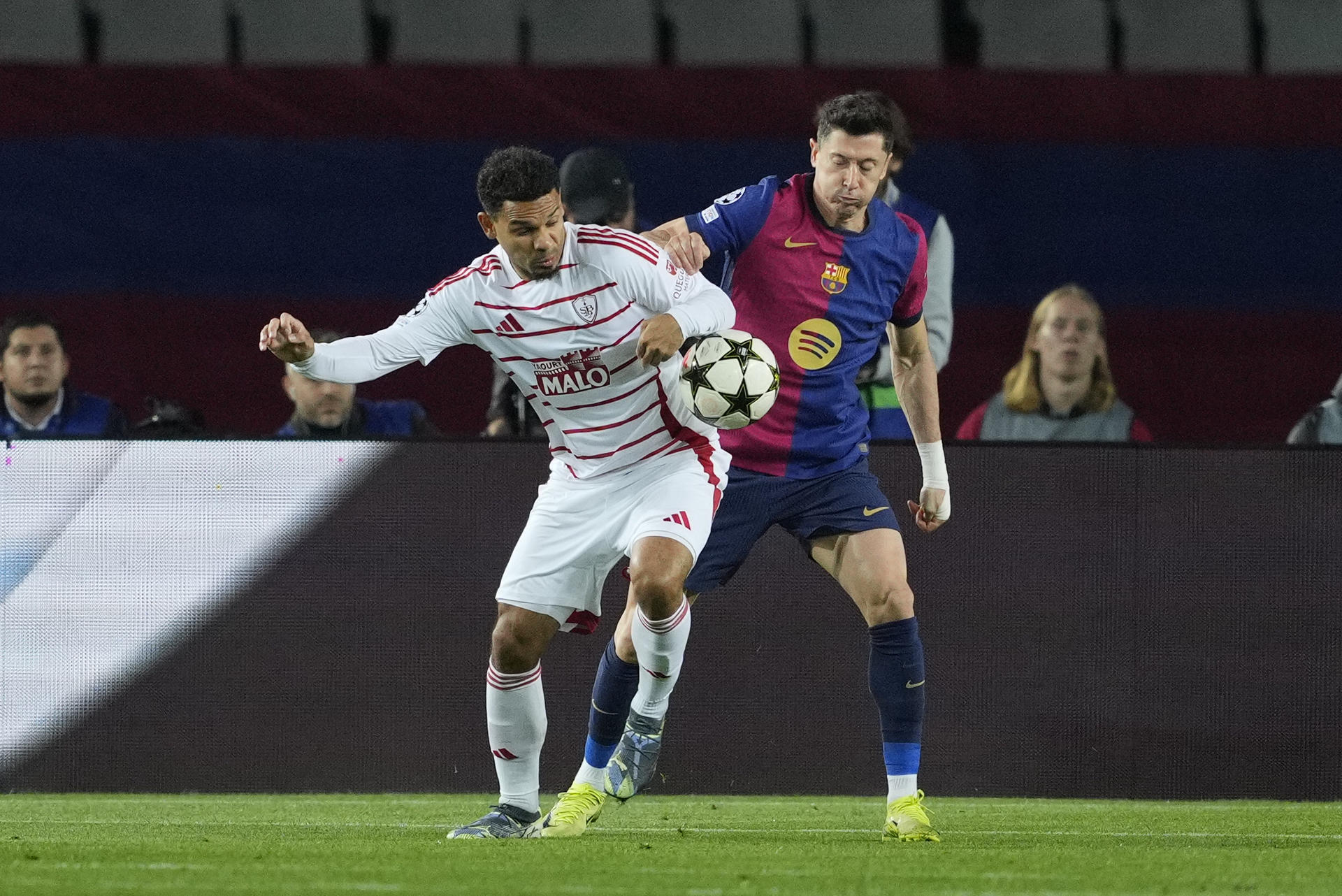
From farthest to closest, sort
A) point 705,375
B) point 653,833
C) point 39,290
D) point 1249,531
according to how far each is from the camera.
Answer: point 39,290 < point 1249,531 < point 653,833 < point 705,375

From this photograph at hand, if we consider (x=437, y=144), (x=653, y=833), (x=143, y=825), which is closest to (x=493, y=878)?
(x=653, y=833)

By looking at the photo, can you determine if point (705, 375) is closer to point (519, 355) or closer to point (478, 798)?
point (519, 355)

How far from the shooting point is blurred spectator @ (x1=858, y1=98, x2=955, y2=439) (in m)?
6.63

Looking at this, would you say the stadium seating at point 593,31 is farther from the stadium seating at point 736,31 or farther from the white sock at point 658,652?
the white sock at point 658,652

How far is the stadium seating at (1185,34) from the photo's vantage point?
926 cm

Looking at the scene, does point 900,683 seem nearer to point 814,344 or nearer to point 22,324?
point 814,344

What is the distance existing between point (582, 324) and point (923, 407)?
1.12 metres

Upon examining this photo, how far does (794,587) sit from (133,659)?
229cm

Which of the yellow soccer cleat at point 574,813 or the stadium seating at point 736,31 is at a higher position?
the stadium seating at point 736,31

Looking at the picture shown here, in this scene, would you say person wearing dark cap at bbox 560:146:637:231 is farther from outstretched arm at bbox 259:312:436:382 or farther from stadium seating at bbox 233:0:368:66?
stadium seating at bbox 233:0:368:66

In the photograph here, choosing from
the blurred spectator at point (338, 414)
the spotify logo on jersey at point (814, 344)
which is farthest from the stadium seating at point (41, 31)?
the spotify logo on jersey at point (814, 344)

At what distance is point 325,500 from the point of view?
20.8 ft

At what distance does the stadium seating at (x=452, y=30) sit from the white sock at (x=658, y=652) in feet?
16.7

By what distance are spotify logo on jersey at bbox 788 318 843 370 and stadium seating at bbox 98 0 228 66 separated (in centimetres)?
496
